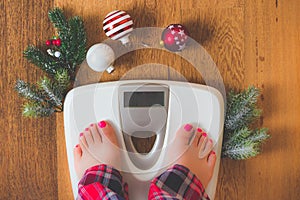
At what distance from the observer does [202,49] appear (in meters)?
1.10

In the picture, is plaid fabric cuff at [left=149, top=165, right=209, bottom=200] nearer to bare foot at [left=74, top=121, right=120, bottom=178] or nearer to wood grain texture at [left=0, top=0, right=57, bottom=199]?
bare foot at [left=74, top=121, right=120, bottom=178]

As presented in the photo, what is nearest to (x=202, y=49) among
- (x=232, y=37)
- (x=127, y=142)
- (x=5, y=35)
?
(x=232, y=37)

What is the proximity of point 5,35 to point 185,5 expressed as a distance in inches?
19.0

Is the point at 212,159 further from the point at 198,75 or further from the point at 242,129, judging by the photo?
the point at 198,75

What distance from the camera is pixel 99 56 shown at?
0.99 metres

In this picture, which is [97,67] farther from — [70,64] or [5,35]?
[5,35]

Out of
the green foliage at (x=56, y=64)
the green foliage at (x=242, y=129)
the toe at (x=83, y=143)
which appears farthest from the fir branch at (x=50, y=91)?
the green foliage at (x=242, y=129)

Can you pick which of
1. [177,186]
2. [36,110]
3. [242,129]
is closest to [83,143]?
[36,110]

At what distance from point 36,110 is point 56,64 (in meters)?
0.12

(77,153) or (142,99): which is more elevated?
(142,99)

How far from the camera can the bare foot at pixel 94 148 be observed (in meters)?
1.02

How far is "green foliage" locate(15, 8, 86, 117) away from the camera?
3.30ft

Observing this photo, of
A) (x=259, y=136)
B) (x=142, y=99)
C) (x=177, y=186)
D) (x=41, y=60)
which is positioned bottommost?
(x=177, y=186)

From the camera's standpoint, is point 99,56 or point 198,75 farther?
point 198,75
